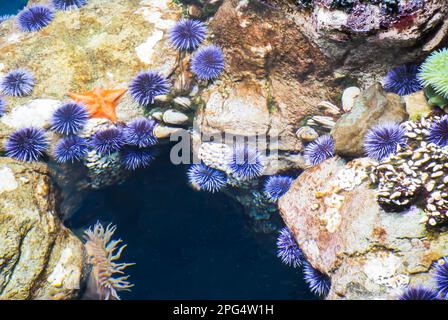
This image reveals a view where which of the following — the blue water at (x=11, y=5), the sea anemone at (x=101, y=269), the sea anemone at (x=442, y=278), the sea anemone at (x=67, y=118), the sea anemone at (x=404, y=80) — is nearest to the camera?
the sea anemone at (x=442, y=278)

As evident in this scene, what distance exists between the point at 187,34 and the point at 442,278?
374 cm

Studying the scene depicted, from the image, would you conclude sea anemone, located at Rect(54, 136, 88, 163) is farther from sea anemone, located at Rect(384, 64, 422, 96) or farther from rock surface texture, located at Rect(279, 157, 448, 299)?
sea anemone, located at Rect(384, 64, 422, 96)

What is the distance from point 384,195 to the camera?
3.35 meters

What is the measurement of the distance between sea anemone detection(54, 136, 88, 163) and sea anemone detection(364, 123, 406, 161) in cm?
325

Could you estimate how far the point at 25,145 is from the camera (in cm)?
432

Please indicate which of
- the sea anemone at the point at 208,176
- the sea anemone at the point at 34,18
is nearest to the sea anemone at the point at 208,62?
the sea anemone at the point at 208,176

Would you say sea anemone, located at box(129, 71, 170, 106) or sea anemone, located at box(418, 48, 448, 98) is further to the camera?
sea anemone, located at box(129, 71, 170, 106)

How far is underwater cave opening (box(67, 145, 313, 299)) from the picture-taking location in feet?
19.8

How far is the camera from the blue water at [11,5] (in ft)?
34.2

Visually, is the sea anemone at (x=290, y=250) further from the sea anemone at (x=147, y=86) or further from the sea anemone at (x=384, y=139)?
the sea anemone at (x=147, y=86)

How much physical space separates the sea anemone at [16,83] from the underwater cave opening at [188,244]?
192 cm

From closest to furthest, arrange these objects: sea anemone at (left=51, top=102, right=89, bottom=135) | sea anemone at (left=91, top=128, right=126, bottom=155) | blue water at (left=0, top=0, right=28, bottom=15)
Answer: sea anemone at (left=51, top=102, right=89, bottom=135), sea anemone at (left=91, top=128, right=126, bottom=155), blue water at (left=0, top=0, right=28, bottom=15)

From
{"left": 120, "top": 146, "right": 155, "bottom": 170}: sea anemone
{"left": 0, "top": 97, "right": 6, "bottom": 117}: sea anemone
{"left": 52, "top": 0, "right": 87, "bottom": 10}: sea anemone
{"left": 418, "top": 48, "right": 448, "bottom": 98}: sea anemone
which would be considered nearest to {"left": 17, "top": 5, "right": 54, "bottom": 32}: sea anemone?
{"left": 52, "top": 0, "right": 87, "bottom": 10}: sea anemone

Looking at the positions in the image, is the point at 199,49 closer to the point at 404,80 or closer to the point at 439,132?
the point at 404,80
